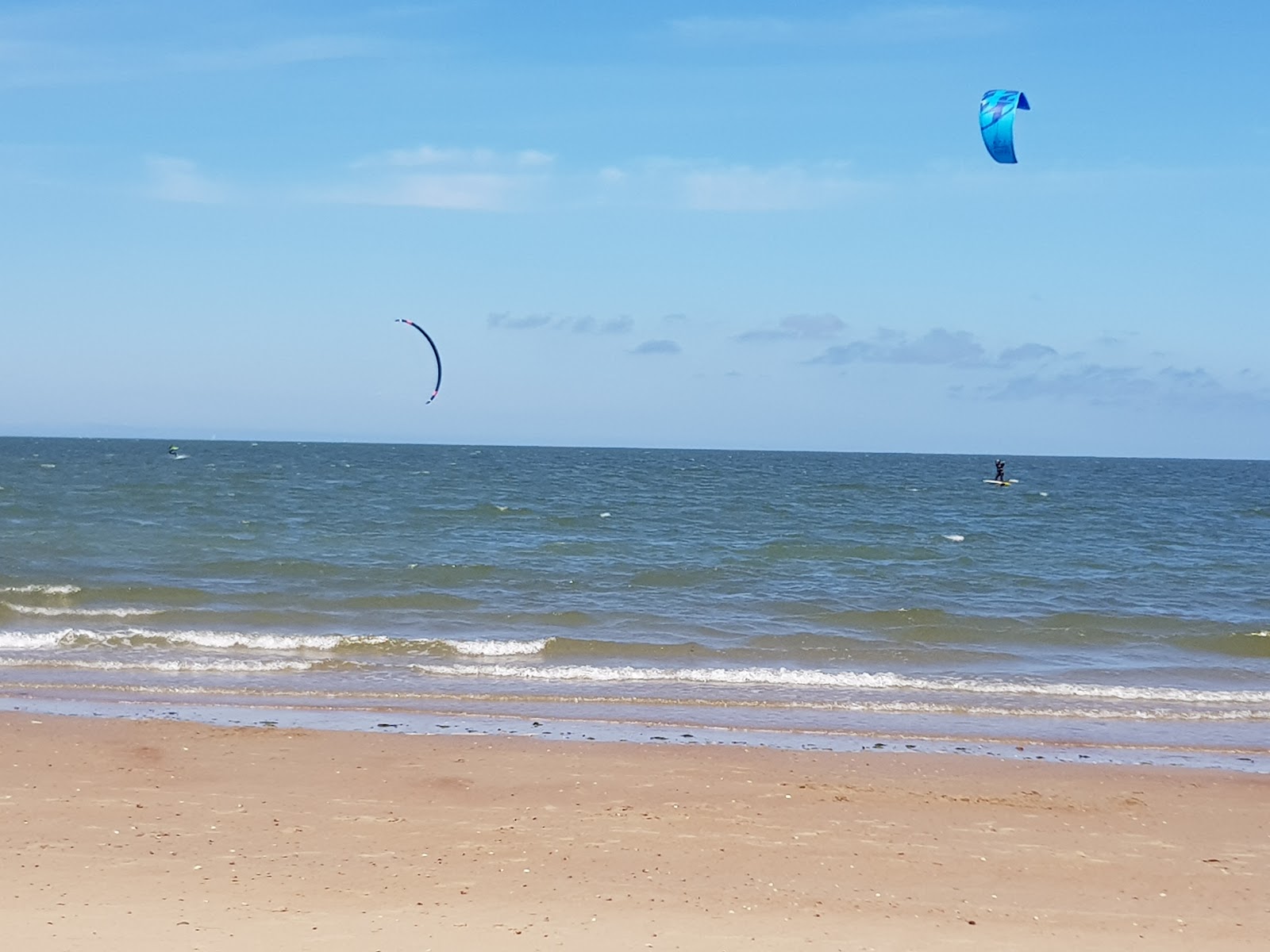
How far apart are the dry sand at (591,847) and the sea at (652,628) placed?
132cm

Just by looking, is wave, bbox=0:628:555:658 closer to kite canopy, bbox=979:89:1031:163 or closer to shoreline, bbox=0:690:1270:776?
shoreline, bbox=0:690:1270:776

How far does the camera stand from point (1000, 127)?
16750 mm

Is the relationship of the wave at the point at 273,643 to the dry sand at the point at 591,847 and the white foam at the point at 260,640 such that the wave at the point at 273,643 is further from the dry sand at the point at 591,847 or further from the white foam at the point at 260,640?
the dry sand at the point at 591,847

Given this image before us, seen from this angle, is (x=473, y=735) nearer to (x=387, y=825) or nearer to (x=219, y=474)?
(x=387, y=825)

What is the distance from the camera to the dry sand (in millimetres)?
7238

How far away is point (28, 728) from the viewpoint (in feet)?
38.8

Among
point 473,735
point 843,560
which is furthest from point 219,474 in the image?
point 473,735

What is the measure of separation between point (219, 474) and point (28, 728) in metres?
60.0

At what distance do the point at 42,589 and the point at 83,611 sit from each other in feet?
7.40

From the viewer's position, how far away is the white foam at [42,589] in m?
21.7

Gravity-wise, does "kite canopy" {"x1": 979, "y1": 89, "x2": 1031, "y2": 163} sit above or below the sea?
above

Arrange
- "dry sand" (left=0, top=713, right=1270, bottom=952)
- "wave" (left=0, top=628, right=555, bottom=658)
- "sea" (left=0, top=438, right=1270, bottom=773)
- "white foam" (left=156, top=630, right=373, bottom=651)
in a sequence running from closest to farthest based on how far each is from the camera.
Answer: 1. "dry sand" (left=0, top=713, right=1270, bottom=952)
2. "sea" (left=0, top=438, right=1270, bottom=773)
3. "wave" (left=0, top=628, right=555, bottom=658)
4. "white foam" (left=156, top=630, right=373, bottom=651)

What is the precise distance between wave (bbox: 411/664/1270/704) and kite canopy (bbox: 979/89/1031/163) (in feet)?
22.0

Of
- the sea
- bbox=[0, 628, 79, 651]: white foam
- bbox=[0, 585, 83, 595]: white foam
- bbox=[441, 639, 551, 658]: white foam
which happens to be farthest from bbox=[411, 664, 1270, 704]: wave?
bbox=[0, 585, 83, 595]: white foam
